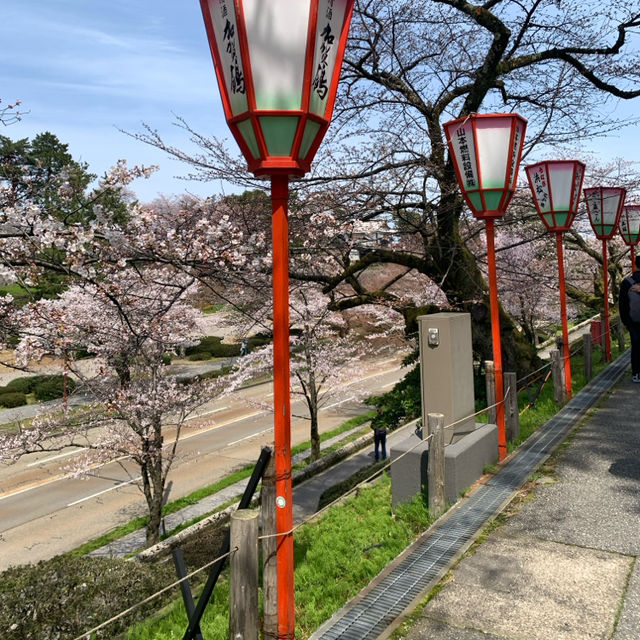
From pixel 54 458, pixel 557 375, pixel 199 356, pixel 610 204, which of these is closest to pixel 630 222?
pixel 610 204

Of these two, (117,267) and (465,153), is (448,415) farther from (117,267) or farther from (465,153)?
(117,267)

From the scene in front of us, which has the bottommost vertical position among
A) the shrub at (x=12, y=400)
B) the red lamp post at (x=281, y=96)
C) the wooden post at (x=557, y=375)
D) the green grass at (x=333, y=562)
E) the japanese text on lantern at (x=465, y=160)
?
the shrub at (x=12, y=400)

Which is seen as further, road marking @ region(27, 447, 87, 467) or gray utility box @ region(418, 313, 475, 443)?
road marking @ region(27, 447, 87, 467)

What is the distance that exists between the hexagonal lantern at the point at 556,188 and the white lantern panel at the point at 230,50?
23.8 feet

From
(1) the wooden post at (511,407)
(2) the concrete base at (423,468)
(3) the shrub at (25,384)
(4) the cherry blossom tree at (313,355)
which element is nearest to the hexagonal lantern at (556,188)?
(1) the wooden post at (511,407)

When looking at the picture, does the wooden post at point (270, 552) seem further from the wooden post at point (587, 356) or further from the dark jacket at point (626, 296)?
the wooden post at point (587, 356)

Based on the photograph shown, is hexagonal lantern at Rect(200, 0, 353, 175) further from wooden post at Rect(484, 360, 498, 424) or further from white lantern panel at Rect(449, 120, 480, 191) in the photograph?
wooden post at Rect(484, 360, 498, 424)

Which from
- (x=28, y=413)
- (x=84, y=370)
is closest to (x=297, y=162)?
(x=28, y=413)

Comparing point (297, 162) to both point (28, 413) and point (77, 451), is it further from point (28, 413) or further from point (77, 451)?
point (28, 413)

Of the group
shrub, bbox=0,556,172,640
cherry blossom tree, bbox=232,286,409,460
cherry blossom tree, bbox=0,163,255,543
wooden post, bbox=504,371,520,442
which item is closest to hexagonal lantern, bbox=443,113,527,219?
wooden post, bbox=504,371,520,442

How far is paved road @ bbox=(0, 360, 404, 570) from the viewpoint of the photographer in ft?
39.2

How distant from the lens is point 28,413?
22.8 meters

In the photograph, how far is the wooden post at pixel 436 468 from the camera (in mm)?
5305

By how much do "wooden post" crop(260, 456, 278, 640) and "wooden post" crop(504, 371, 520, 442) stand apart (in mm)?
4772
